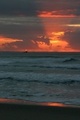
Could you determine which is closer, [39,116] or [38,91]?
[39,116]

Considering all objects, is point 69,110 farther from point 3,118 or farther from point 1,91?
point 1,91

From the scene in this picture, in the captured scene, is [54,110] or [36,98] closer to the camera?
[54,110]

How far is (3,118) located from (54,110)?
1742 mm

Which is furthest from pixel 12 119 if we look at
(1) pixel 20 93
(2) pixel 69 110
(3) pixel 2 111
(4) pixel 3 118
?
(1) pixel 20 93

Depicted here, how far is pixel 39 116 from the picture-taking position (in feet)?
31.2

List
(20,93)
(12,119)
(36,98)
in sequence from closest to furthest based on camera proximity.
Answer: (12,119) < (36,98) < (20,93)

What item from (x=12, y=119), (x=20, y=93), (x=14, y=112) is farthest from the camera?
(x=20, y=93)

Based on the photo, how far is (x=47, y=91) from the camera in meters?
16.4

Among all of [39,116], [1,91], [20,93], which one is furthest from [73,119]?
[1,91]

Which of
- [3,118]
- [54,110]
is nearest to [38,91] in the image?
[54,110]

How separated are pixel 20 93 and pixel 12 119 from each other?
6611 millimetres

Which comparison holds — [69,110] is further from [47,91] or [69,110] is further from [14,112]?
[47,91]

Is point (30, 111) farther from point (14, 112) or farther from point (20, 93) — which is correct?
point (20, 93)

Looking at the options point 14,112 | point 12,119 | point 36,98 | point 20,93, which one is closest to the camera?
point 12,119
